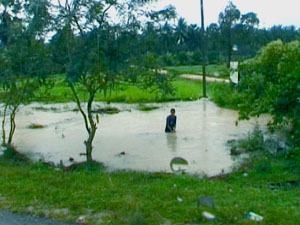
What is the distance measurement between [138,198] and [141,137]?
8408 millimetres

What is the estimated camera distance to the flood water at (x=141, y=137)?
10.5 metres

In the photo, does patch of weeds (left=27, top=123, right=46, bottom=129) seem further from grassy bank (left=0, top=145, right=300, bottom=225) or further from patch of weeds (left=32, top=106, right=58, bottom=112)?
grassy bank (left=0, top=145, right=300, bottom=225)

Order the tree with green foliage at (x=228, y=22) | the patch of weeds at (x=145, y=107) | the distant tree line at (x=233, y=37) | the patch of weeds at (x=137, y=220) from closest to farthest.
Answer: the patch of weeds at (x=137, y=220) < the patch of weeds at (x=145, y=107) < the distant tree line at (x=233, y=37) < the tree with green foliage at (x=228, y=22)

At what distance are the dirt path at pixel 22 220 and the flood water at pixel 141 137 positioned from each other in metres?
4.48

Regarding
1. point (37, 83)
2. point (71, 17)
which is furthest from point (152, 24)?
point (37, 83)

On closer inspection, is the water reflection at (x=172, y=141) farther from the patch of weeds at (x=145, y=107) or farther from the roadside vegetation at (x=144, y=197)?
the patch of weeds at (x=145, y=107)

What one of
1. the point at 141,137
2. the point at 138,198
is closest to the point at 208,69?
the point at 141,137

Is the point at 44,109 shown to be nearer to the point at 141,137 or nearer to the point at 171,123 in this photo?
the point at 141,137

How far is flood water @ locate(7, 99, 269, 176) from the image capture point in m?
10.5

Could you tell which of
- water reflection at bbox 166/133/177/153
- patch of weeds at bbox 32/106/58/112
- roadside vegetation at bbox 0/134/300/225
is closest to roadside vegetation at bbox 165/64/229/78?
patch of weeds at bbox 32/106/58/112

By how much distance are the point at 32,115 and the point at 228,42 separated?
2719 cm

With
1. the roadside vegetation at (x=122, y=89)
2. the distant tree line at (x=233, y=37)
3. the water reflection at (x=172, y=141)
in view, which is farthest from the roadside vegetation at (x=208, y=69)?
the roadside vegetation at (x=122, y=89)

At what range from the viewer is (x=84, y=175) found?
23.9 feet

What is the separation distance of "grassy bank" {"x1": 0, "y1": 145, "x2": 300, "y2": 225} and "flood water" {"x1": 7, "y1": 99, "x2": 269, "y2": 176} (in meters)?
2.40
